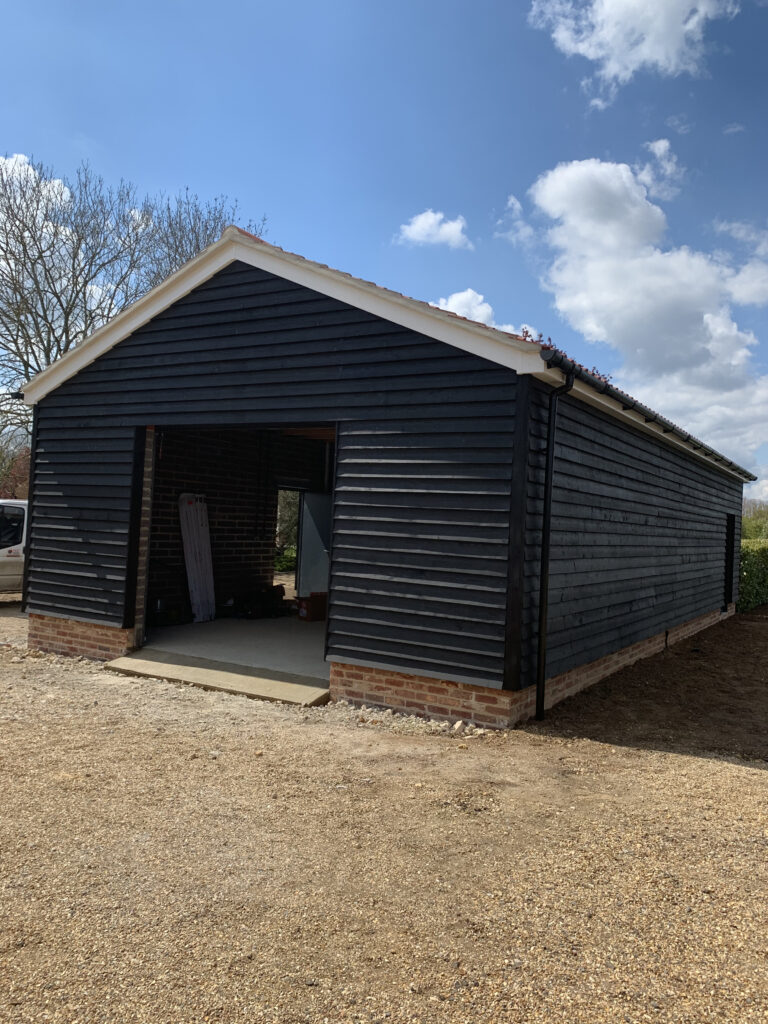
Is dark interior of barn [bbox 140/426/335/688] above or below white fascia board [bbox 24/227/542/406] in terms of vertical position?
below

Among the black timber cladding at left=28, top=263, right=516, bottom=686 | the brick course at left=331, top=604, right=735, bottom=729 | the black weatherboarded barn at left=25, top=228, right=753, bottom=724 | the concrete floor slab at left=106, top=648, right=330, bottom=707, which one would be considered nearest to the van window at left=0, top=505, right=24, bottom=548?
the black weatherboarded barn at left=25, top=228, right=753, bottom=724

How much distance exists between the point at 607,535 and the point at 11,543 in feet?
35.2

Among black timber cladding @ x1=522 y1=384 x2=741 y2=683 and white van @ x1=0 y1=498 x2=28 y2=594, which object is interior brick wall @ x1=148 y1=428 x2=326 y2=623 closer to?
white van @ x1=0 y1=498 x2=28 y2=594

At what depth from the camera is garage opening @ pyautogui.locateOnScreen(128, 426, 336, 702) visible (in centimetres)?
833

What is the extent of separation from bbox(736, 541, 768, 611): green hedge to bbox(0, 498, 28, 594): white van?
15.8 m

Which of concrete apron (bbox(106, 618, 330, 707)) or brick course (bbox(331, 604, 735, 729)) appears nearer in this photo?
brick course (bbox(331, 604, 735, 729))

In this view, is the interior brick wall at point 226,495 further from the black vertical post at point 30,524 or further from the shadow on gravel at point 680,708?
the shadow on gravel at point 680,708

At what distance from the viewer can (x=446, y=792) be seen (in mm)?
4352

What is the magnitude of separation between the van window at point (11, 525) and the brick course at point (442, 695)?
9007mm

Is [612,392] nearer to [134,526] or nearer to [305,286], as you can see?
[305,286]

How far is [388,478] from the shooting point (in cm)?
630

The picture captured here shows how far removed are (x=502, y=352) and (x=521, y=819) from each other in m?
3.55

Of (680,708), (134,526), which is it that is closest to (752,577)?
(680,708)

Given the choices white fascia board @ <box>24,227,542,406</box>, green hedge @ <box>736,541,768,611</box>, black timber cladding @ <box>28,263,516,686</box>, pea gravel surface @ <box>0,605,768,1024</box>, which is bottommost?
pea gravel surface @ <box>0,605,768,1024</box>
